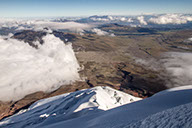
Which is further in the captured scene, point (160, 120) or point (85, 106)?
point (85, 106)

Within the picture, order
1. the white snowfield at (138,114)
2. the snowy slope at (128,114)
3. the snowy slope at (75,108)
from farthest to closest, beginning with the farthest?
the snowy slope at (75,108) < the snowy slope at (128,114) < the white snowfield at (138,114)

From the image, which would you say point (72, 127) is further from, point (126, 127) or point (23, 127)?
point (23, 127)

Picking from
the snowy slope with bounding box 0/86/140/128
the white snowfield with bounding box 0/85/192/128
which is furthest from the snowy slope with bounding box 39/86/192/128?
the snowy slope with bounding box 0/86/140/128

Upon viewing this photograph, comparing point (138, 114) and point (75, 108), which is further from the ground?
point (138, 114)

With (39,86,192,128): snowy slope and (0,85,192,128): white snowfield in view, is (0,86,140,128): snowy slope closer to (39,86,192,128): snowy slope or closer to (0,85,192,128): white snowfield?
(0,85,192,128): white snowfield

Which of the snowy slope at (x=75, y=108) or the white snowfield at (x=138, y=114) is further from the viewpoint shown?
the snowy slope at (x=75, y=108)

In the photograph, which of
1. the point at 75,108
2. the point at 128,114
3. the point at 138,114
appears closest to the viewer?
the point at 138,114

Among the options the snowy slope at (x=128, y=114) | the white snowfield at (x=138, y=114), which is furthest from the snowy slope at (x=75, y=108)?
the snowy slope at (x=128, y=114)

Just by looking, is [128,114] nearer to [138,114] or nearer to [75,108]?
[138,114]

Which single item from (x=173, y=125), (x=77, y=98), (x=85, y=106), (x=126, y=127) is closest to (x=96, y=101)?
(x=85, y=106)

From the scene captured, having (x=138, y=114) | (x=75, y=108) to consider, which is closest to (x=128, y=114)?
(x=138, y=114)

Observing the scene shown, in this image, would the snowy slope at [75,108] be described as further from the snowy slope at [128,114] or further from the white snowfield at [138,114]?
the snowy slope at [128,114]
